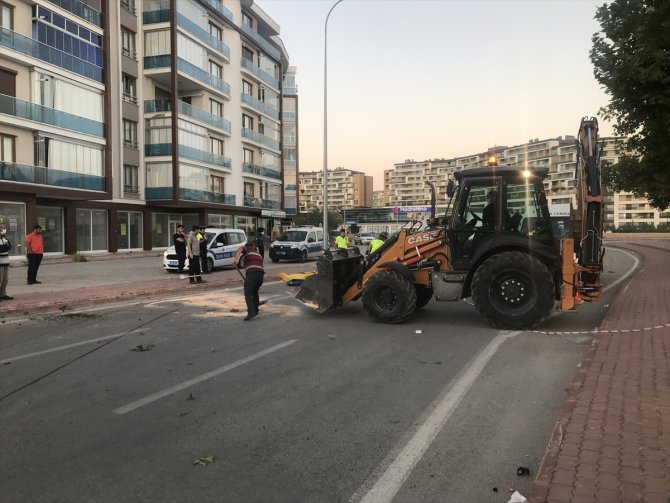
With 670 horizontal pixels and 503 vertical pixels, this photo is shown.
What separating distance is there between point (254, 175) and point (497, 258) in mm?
46750

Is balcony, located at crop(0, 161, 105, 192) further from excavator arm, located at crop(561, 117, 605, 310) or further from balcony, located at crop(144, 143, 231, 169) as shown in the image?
excavator arm, located at crop(561, 117, 605, 310)

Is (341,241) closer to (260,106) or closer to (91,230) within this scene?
(91,230)

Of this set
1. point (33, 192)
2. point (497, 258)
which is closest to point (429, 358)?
point (497, 258)

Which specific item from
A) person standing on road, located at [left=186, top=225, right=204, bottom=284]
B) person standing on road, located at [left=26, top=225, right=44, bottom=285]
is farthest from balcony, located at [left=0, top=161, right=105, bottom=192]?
person standing on road, located at [left=186, top=225, right=204, bottom=284]

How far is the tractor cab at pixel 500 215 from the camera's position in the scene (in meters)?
8.69

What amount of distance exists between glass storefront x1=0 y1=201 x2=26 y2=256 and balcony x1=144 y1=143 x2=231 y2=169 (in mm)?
13020

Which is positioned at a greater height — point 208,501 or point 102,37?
point 102,37

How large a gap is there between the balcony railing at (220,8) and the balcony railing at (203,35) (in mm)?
2490

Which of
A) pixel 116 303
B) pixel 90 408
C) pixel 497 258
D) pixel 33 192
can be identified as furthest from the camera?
pixel 33 192

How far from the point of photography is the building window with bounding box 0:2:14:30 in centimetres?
2686

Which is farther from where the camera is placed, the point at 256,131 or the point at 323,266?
the point at 256,131

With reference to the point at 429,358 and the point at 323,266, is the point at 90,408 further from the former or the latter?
the point at 323,266

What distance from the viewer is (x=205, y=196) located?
1724 inches

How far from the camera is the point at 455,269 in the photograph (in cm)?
901
